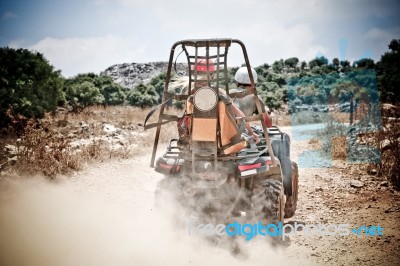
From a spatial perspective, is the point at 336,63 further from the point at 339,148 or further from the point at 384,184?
the point at 384,184

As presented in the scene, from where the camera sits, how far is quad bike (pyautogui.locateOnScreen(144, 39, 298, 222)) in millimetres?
3141

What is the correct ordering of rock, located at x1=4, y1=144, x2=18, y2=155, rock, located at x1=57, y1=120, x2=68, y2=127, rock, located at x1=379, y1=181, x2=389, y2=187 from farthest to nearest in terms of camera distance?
rock, located at x1=57, y1=120, x2=68, y2=127 < rock, located at x1=4, y1=144, x2=18, y2=155 < rock, located at x1=379, y1=181, x2=389, y2=187

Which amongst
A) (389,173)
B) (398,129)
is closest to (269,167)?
(389,173)

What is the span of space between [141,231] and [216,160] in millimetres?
1631

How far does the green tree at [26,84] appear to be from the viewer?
1520 centimetres

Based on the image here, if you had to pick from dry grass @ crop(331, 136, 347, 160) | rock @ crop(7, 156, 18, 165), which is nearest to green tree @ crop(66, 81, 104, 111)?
rock @ crop(7, 156, 18, 165)

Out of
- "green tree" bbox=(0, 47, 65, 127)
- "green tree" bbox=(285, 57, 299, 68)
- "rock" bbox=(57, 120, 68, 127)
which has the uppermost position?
"green tree" bbox=(285, 57, 299, 68)

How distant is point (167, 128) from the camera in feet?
42.0

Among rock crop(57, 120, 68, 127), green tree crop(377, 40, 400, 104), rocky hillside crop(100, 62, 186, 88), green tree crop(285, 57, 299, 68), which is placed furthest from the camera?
rocky hillside crop(100, 62, 186, 88)

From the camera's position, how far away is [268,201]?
3.29 meters

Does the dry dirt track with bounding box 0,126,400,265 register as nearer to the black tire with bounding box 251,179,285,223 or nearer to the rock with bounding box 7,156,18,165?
the black tire with bounding box 251,179,285,223

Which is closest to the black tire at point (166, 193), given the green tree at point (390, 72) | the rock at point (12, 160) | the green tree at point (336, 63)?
the rock at point (12, 160)

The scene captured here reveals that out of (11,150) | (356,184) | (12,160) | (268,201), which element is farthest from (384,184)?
(11,150)

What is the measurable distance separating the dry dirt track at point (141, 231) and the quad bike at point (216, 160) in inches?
17.2
